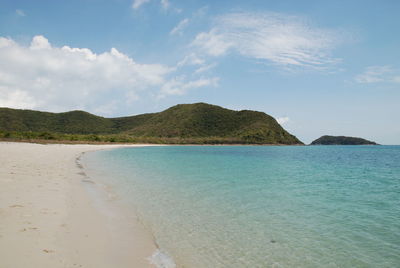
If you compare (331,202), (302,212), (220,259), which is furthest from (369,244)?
(331,202)

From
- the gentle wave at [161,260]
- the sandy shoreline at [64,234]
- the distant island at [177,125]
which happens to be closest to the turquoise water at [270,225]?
the gentle wave at [161,260]

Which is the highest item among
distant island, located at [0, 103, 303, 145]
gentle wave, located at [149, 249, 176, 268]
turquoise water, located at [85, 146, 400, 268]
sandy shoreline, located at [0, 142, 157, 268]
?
distant island, located at [0, 103, 303, 145]

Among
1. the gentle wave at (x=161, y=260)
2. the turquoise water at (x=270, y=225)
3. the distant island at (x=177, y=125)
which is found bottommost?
the turquoise water at (x=270, y=225)

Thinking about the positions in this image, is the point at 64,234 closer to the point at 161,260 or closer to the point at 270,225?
the point at 161,260

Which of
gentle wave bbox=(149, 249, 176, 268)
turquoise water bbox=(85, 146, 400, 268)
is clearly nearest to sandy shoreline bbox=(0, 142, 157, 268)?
gentle wave bbox=(149, 249, 176, 268)

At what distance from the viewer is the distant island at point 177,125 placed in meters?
140

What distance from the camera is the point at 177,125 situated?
158 m

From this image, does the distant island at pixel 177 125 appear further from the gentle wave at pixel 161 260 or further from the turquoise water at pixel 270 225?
the gentle wave at pixel 161 260

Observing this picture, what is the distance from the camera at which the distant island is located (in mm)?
139550

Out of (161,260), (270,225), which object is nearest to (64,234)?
(161,260)

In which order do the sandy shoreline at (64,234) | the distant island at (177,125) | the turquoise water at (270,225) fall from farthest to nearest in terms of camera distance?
1. the distant island at (177,125)
2. the turquoise water at (270,225)
3. the sandy shoreline at (64,234)

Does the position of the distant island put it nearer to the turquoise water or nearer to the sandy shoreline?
the turquoise water

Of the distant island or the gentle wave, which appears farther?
the distant island

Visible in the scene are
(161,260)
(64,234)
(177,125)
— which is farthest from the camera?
(177,125)
